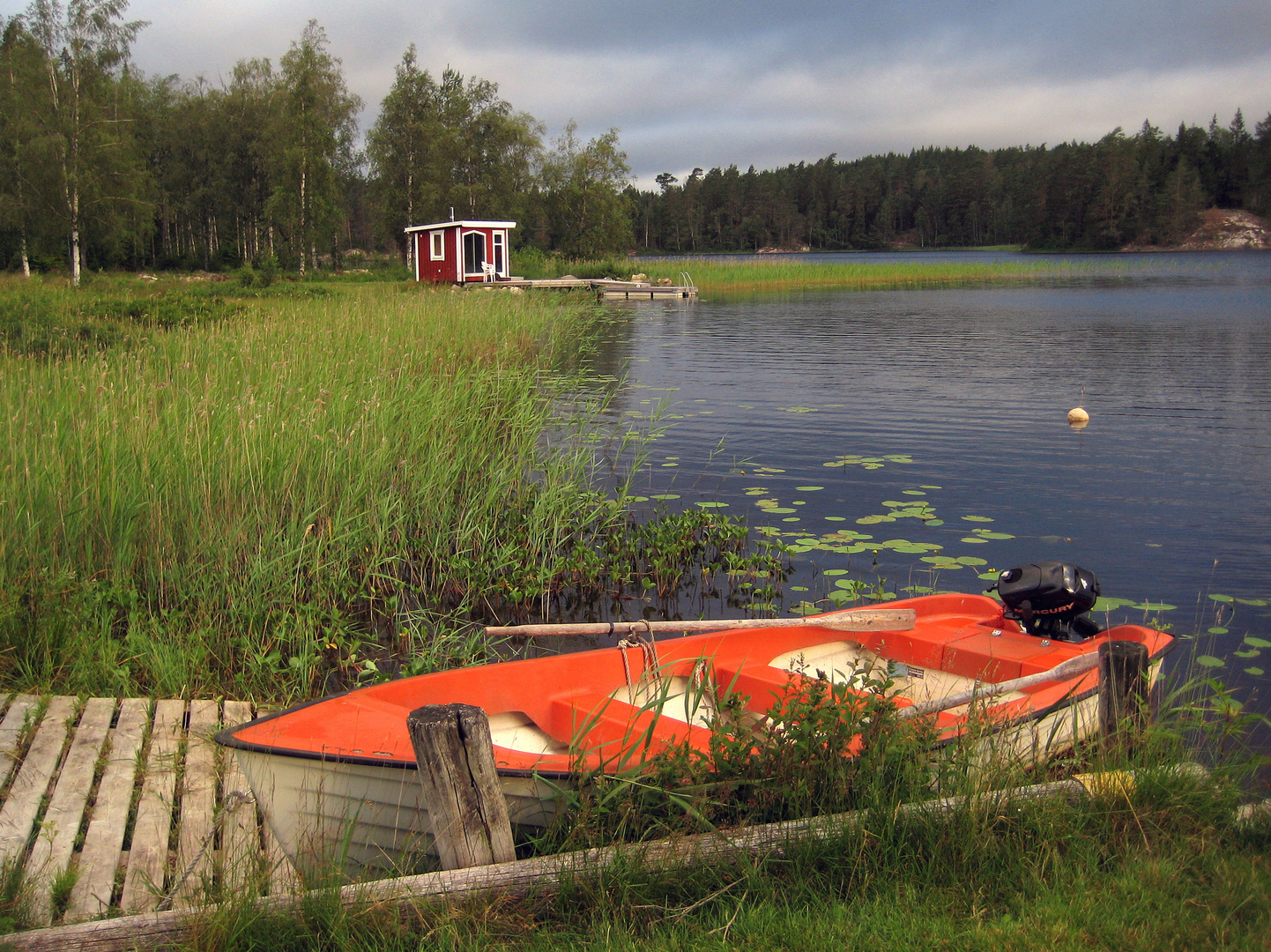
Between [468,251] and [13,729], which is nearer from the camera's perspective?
[13,729]

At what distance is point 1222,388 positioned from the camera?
565 inches

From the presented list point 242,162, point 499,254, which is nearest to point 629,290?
point 499,254

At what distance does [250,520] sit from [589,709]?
2442 millimetres

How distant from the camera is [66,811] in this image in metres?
3.06

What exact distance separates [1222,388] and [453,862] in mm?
15304

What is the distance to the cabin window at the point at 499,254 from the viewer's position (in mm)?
33656

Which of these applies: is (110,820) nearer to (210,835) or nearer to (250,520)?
(210,835)

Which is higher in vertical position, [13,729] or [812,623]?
[812,623]

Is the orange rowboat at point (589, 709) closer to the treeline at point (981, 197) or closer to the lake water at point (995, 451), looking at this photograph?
the lake water at point (995, 451)

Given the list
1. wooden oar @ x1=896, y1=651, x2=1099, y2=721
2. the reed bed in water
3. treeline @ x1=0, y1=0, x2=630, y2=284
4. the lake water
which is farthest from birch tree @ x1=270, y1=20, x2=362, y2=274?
wooden oar @ x1=896, y1=651, x2=1099, y2=721

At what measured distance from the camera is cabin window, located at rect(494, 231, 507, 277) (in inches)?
1325

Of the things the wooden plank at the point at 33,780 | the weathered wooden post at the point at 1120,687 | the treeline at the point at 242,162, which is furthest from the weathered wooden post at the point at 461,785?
the treeline at the point at 242,162

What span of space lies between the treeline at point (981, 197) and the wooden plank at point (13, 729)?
8317 cm

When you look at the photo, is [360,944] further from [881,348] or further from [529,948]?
[881,348]
